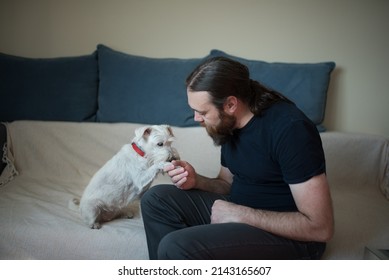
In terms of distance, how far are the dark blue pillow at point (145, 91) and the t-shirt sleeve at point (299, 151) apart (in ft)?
2.82

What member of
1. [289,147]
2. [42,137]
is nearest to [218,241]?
[289,147]

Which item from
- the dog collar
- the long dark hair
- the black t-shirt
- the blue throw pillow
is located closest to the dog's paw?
the dog collar

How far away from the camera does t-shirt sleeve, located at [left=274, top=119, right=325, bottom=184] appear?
94 cm

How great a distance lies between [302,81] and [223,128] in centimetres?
86

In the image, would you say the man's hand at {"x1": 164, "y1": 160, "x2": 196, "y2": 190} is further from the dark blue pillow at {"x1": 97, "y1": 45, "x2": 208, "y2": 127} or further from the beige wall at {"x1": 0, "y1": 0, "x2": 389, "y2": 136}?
the beige wall at {"x1": 0, "y1": 0, "x2": 389, "y2": 136}

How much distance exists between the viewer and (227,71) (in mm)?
1062

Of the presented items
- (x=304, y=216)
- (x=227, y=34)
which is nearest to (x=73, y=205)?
(x=304, y=216)

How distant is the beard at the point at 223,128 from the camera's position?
110 centimetres

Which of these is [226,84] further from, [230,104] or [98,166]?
[98,166]

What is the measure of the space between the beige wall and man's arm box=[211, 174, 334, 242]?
1.09 meters

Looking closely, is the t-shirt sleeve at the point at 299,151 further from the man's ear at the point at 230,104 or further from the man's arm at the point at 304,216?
the man's ear at the point at 230,104

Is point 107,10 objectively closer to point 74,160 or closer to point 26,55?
point 26,55

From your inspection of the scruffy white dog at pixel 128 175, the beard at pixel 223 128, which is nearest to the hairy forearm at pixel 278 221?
the beard at pixel 223 128
